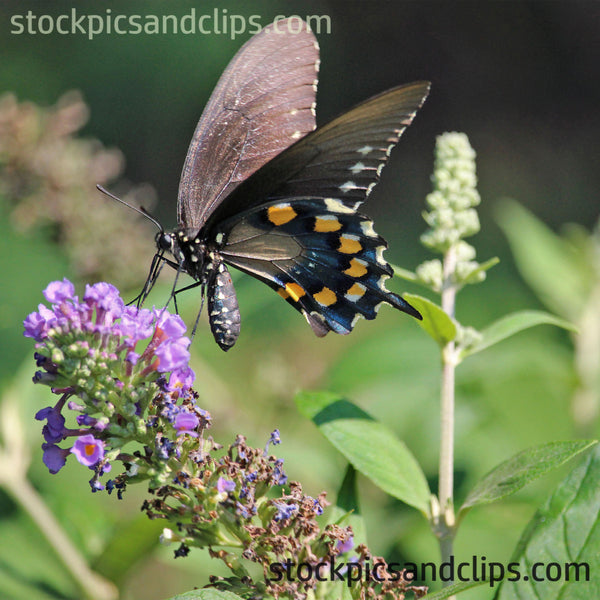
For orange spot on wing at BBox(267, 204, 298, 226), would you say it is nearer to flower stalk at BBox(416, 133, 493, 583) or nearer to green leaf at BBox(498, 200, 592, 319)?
flower stalk at BBox(416, 133, 493, 583)

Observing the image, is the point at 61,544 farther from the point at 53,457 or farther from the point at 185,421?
the point at 185,421

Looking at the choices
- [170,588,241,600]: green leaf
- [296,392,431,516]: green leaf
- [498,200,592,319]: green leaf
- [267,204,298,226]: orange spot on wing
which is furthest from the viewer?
[498,200,592,319]: green leaf

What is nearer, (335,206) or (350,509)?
(350,509)

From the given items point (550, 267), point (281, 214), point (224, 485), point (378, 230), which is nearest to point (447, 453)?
point (224, 485)

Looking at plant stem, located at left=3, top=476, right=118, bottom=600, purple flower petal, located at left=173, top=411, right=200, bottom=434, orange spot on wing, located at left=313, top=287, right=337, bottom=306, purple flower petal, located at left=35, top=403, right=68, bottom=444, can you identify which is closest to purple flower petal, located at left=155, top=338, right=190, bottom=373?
purple flower petal, located at left=173, top=411, right=200, bottom=434

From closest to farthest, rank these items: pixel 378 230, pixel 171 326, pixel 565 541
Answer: pixel 565 541, pixel 171 326, pixel 378 230

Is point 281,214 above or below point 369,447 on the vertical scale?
above
